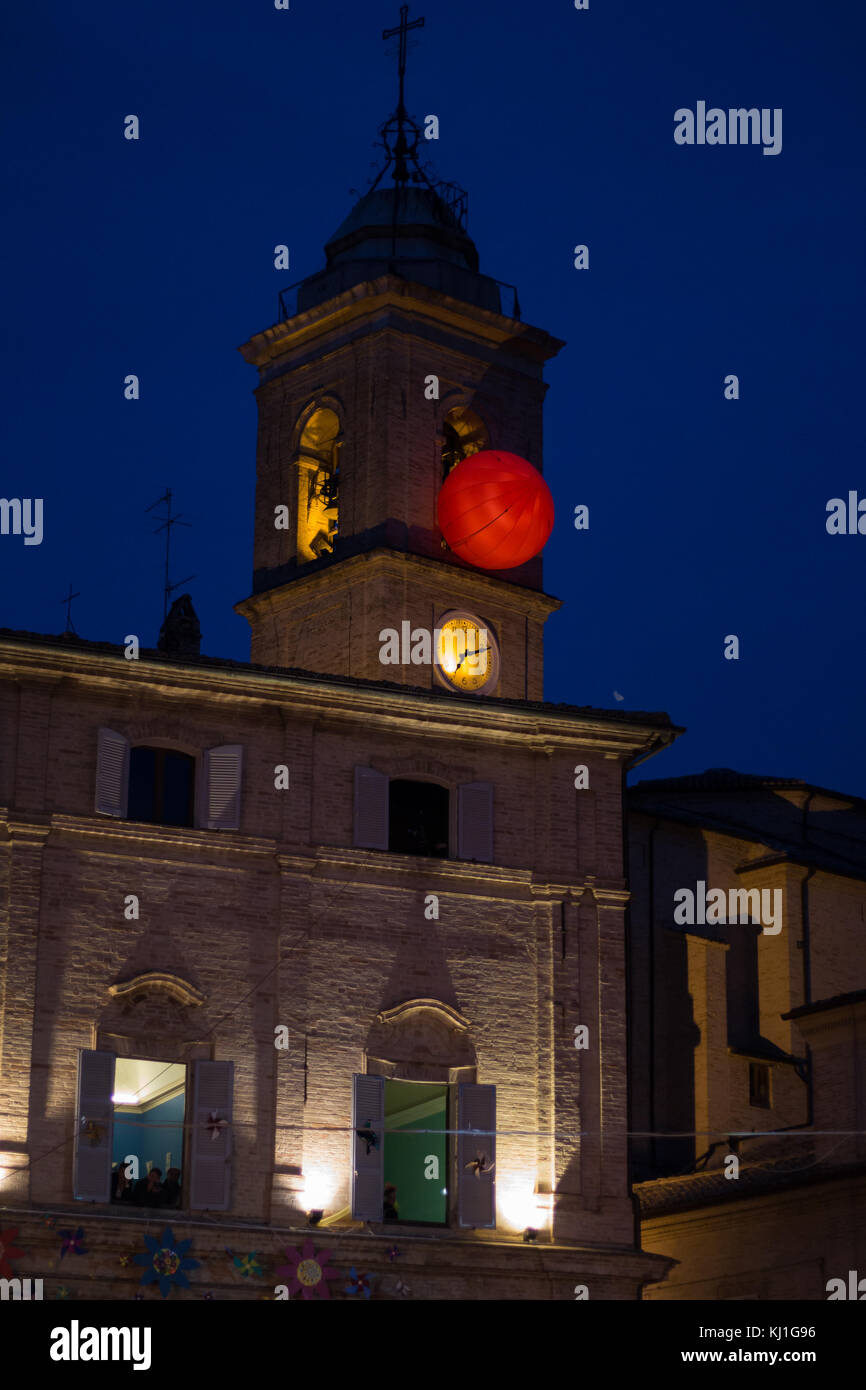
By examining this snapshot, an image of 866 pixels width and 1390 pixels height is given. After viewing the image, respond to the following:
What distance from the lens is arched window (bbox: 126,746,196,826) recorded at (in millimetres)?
31453

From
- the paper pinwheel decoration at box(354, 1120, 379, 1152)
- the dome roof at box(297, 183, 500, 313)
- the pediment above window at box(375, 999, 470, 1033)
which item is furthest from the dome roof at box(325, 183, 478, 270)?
the paper pinwheel decoration at box(354, 1120, 379, 1152)

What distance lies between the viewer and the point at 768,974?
4134 centimetres

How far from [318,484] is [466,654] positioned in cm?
417

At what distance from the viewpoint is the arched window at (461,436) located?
42.0 metres

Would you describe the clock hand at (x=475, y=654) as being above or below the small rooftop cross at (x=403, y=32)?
below

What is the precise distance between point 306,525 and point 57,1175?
15.3 meters

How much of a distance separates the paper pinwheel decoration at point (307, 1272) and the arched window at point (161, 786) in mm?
5539

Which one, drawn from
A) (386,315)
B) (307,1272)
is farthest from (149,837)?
(386,315)

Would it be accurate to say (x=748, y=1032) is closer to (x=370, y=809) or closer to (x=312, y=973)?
(x=370, y=809)

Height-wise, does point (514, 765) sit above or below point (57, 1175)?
above

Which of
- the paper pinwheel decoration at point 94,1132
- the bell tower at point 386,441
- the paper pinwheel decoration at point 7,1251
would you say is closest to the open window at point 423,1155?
the paper pinwheel decoration at point 94,1132

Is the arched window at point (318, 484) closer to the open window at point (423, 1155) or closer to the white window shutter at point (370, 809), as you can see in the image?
the white window shutter at point (370, 809)

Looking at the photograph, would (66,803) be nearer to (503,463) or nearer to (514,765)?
(514,765)
